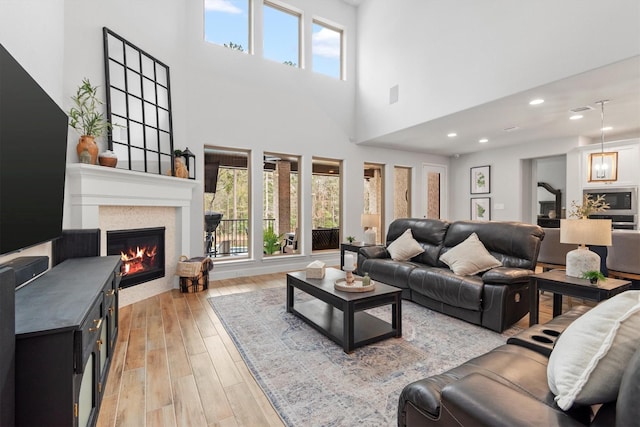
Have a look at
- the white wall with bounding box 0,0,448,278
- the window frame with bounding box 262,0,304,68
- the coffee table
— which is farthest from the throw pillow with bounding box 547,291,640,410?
the window frame with bounding box 262,0,304,68

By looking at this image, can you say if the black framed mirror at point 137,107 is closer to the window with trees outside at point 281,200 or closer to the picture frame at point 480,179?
the window with trees outside at point 281,200

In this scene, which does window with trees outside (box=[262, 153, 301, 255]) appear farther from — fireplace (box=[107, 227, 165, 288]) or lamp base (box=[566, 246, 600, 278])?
lamp base (box=[566, 246, 600, 278])

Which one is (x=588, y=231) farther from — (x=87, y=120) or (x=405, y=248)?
(x=87, y=120)

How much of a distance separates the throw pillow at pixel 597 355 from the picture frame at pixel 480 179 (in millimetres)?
6596

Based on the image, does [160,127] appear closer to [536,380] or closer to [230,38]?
[230,38]

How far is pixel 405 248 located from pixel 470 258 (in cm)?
95

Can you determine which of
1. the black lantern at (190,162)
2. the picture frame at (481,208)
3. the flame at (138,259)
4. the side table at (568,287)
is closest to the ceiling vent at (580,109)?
the side table at (568,287)

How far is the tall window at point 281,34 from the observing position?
560 centimetres

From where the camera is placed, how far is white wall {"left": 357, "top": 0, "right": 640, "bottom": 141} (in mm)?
2971

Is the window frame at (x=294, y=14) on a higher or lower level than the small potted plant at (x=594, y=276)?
higher

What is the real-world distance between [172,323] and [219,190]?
4.60 m

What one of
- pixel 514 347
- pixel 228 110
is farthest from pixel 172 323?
pixel 228 110

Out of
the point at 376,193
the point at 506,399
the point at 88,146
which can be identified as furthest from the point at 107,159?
the point at 376,193

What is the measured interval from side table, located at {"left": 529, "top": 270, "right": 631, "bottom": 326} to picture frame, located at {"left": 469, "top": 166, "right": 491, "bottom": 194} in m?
4.58
